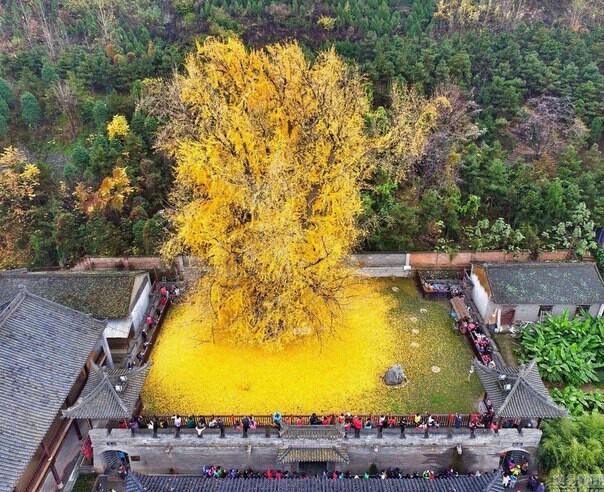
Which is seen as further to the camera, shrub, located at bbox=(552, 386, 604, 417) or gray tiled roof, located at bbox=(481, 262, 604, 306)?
gray tiled roof, located at bbox=(481, 262, 604, 306)

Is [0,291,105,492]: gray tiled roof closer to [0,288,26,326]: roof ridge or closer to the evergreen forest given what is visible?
[0,288,26,326]: roof ridge

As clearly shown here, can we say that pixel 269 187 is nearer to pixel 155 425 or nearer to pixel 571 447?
pixel 155 425

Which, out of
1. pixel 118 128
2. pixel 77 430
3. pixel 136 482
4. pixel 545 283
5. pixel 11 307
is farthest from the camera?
pixel 118 128

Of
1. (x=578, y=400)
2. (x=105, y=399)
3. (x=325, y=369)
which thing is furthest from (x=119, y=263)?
(x=578, y=400)

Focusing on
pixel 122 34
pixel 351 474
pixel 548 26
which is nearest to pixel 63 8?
pixel 122 34

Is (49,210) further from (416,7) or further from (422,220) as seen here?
(416,7)

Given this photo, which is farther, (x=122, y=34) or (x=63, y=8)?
(x=63, y=8)

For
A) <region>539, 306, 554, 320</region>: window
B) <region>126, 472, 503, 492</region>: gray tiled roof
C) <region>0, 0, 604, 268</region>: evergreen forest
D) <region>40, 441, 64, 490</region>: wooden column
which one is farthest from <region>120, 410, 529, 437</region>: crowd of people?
<region>0, 0, 604, 268</region>: evergreen forest
